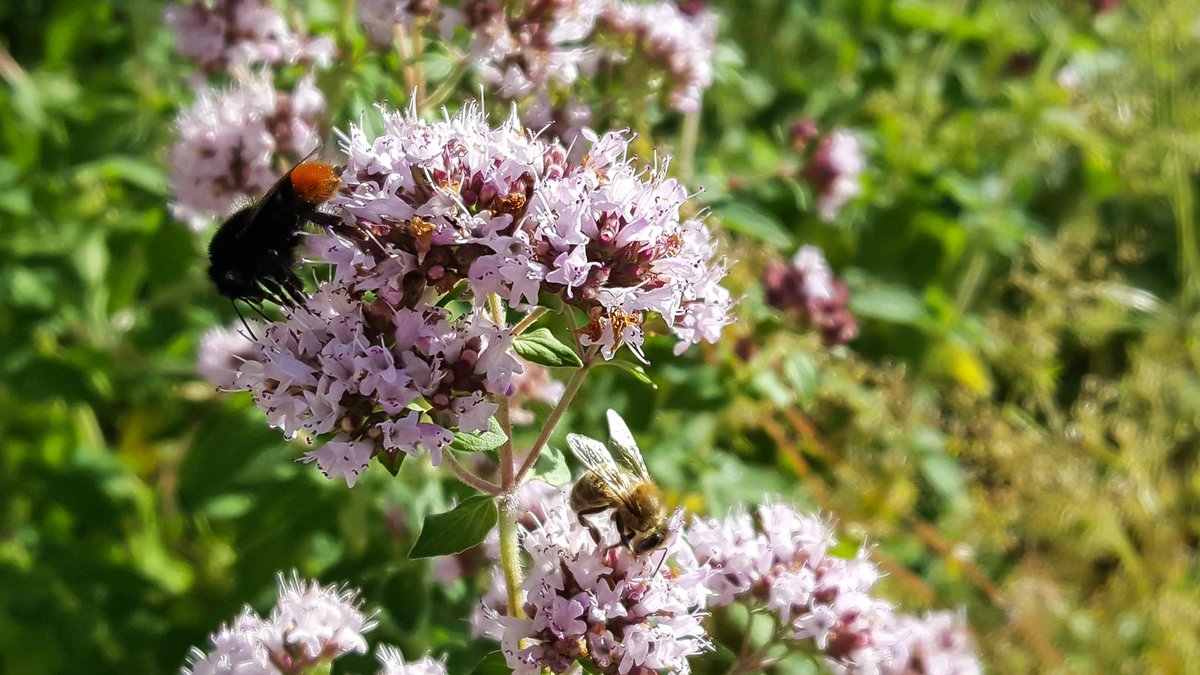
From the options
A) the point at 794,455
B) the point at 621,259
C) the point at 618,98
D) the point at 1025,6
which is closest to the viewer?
the point at 621,259

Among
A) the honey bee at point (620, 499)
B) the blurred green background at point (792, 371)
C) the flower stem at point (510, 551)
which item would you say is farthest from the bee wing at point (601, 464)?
the blurred green background at point (792, 371)

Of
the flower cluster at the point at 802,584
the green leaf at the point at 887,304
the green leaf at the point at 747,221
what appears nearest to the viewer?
the flower cluster at the point at 802,584

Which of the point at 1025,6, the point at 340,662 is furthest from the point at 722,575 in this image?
the point at 1025,6

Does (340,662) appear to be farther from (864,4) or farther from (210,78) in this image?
(864,4)

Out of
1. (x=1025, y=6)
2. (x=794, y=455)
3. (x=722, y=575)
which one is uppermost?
(x=722, y=575)

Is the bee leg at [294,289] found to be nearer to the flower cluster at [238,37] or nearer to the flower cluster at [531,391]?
the flower cluster at [531,391]

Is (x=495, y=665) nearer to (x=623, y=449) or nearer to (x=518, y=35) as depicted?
(x=623, y=449)
